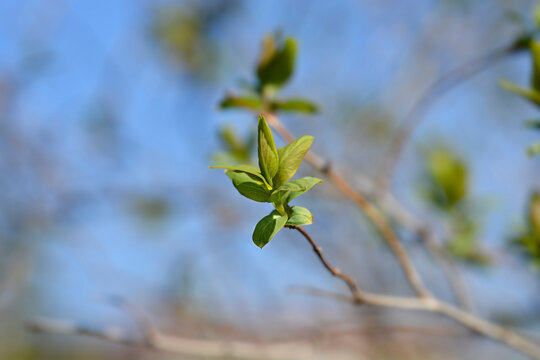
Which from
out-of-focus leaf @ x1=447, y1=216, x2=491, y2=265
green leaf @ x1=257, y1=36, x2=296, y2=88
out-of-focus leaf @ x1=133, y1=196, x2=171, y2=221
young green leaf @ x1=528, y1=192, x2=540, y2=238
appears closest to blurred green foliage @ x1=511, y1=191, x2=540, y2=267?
young green leaf @ x1=528, y1=192, x2=540, y2=238

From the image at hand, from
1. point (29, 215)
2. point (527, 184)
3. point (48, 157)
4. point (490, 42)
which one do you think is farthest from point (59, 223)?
point (490, 42)

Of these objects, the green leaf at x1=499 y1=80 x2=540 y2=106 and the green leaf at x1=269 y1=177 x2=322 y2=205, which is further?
the green leaf at x1=499 y1=80 x2=540 y2=106

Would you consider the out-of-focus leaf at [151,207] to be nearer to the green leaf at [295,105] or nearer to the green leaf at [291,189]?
the green leaf at [295,105]

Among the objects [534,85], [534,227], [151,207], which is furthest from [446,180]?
[151,207]

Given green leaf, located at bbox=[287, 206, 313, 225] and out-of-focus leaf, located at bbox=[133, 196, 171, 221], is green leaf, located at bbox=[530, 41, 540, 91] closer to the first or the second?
green leaf, located at bbox=[287, 206, 313, 225]

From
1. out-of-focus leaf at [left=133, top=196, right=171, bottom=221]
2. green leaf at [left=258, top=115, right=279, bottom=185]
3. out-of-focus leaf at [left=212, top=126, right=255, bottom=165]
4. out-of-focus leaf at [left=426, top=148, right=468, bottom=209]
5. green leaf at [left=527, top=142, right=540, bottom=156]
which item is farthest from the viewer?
out-of-focus leaf at [left=133, top=196, right=171, bottom=221]

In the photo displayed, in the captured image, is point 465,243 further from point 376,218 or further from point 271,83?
point 271,83

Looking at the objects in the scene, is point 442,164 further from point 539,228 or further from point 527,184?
point 527,184
